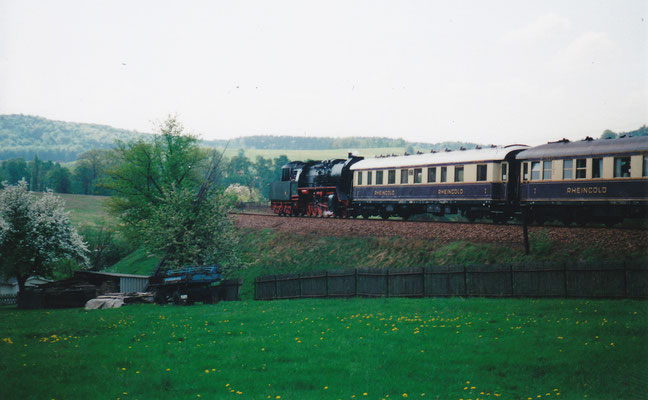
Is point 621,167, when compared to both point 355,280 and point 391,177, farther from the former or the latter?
point 391,177

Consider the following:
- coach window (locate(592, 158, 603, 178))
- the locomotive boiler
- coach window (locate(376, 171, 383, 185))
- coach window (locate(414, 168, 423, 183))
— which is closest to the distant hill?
the locomotive boiler

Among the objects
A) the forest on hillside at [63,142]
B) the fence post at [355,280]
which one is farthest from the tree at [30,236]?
the forest on hillside at [63,142]

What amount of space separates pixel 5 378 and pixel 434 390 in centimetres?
960

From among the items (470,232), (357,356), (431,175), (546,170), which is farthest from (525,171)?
(357,356)

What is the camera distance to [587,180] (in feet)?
83.3

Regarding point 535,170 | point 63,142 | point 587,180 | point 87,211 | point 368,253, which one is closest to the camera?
point 587,180

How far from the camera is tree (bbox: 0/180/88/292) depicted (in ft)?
135

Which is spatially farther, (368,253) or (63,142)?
(63,142)

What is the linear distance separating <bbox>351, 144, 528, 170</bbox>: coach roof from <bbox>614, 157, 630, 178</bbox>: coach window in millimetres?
6421

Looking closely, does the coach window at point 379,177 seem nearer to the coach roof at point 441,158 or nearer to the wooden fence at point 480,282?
the coach roof at point 441,158

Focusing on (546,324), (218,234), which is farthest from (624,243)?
(218,234)

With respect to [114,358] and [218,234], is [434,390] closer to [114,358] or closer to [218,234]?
[114,358]

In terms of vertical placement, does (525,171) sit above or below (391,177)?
above

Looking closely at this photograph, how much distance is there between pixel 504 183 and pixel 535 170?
2.16 meters
